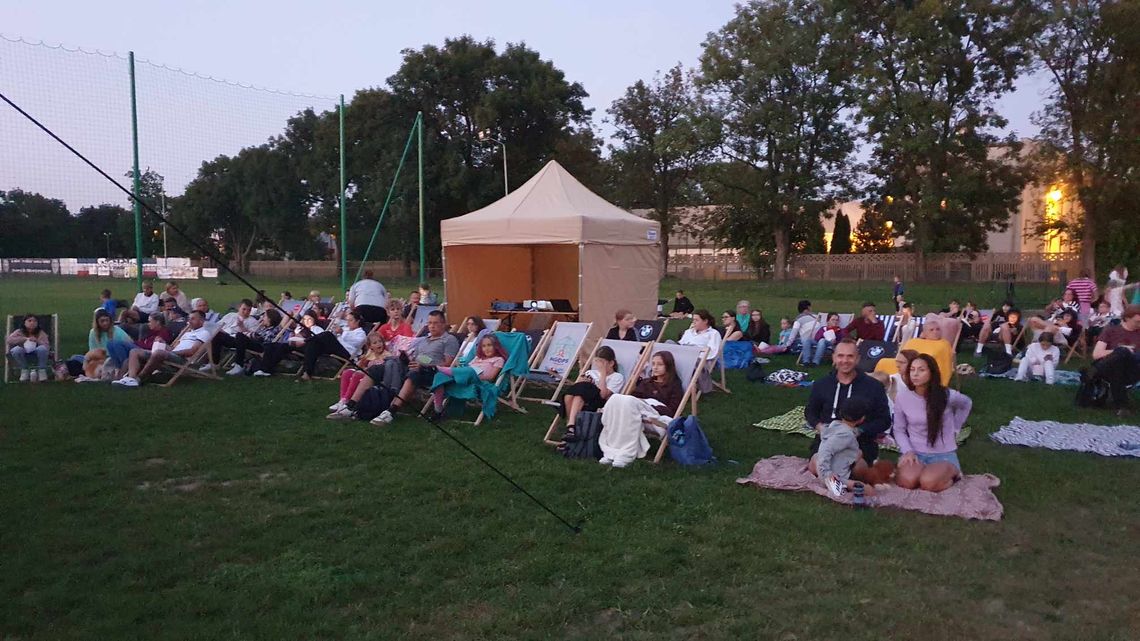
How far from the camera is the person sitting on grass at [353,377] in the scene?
743cm

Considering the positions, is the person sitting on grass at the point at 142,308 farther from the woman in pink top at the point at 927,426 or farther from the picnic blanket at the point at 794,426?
the woman in pink top at the point at 927,426

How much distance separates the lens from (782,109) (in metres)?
31.3

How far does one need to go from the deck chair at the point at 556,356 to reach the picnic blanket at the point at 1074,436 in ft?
12.5

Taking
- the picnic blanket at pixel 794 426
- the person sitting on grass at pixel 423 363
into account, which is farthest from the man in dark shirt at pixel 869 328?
the person sitting on grass at pixel 423 363

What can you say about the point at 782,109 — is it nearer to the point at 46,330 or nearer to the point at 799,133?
the point at 799,133

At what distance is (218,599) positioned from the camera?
355 centimetres

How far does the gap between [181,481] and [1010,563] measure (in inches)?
194

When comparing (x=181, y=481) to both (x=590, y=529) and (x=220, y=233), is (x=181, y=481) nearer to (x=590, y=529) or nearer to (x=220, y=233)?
(x=590, y=529)

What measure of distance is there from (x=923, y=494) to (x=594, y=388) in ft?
8.51

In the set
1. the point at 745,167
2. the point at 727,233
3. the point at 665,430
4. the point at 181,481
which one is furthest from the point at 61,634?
the point at 727,233

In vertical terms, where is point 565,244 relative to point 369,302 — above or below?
above

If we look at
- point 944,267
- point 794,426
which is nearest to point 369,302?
point 794,426

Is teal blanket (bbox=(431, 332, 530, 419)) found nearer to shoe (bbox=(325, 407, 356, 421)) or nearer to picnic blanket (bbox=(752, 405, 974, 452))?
shoe (bbox=(325, 407, 356, 421))

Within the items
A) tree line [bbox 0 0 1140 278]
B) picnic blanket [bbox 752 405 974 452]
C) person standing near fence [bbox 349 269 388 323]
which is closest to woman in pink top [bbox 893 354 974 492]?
picnic blanket [bbox 752 405 974 452]
